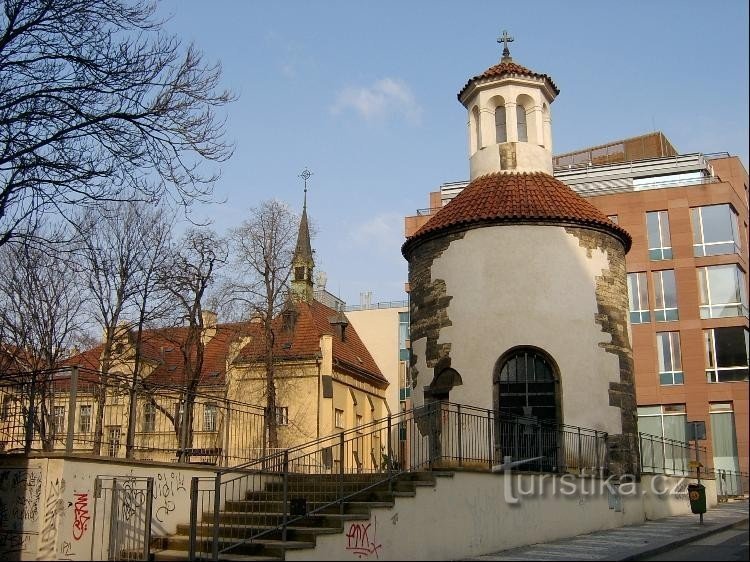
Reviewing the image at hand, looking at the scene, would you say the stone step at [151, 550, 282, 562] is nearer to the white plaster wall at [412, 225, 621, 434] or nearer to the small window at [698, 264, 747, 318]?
the white plaster wall at [412, 225, 621, 434]

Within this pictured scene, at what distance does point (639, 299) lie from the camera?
41.4 meters

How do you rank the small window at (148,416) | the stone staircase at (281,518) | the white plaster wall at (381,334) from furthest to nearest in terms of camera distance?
the white plaster wall at (381,334), the small window at (148,416), the stone staircase at (281,518)

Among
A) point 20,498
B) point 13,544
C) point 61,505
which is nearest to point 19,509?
point 20,498

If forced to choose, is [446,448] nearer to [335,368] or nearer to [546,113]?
[546,113]

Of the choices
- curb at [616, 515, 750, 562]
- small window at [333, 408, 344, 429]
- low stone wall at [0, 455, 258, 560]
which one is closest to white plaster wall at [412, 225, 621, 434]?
curb at [616, 515, 750, 562]

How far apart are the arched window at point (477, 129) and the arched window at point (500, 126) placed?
0.47 meters

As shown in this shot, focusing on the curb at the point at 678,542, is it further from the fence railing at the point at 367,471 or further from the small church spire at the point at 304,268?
the small church spire at the point at 304,268

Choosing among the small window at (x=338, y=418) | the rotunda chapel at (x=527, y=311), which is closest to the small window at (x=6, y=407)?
the rotunda chapel at (x=527, y=311)

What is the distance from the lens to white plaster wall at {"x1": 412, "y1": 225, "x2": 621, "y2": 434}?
694 inches

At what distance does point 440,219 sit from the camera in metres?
19.8

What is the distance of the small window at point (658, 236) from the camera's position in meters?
41.4

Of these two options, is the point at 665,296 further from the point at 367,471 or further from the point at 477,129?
the point at 367,471

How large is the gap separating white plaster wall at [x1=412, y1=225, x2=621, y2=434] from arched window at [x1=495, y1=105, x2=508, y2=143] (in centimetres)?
405

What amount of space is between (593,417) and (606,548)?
476 centimetres
